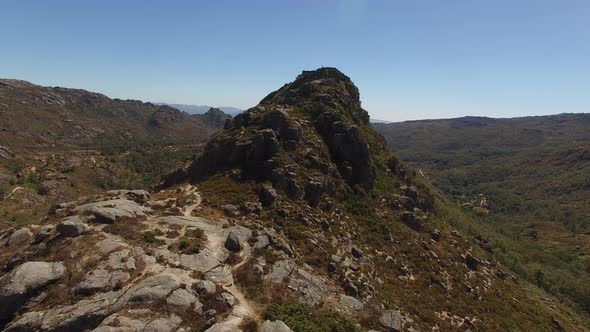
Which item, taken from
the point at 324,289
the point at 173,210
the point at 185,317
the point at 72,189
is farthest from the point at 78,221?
the point at 72,189

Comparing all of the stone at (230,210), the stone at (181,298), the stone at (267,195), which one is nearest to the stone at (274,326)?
the stone at (181,298)

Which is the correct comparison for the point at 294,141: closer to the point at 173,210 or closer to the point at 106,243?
the point at 173,210

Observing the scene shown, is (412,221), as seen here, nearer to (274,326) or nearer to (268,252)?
(268,252)

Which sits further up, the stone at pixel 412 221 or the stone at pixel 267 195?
the stone at pixel 267 195

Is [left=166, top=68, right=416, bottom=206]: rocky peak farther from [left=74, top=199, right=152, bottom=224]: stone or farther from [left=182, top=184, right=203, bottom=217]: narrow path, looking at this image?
[left=74, top=199, right=152, bottom=224]: stone

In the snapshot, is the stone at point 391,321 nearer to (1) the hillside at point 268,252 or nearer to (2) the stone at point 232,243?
(1) the hillside at point 268,252

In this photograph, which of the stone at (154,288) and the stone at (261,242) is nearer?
the stone at (154,288)
